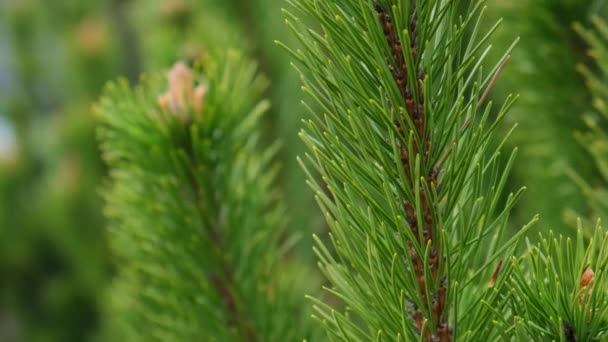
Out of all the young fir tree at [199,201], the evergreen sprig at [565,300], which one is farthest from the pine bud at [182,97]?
the evergreen sprig at [565,300]

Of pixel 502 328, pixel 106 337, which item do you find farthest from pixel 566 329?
pixel 106 337

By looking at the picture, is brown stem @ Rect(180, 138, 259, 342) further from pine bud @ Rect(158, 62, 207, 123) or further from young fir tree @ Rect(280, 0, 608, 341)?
young fir tree @ Rect(280, 0, 608, 341)

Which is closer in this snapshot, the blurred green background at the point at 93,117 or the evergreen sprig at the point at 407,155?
the evergreen sprig at the point at 407,155

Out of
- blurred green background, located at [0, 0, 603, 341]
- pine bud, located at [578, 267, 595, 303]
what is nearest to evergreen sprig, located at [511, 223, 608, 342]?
pine bud, located at [578, 267, 595, 303]

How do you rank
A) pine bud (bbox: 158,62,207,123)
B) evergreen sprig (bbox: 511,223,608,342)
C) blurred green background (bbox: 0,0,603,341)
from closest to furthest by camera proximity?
evergreen sprig (bbox: 511,223,608,342), pine bud (bbox: 158,62,207,123), blurred green background (bbox: 0,0,603,341)

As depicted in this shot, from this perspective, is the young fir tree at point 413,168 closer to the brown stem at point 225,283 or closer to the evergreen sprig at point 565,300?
the evergreen sprig at point 565,300

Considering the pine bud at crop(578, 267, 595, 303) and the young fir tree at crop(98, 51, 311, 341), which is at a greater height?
the young fir tree at crop(98, 51, 311, 341)
